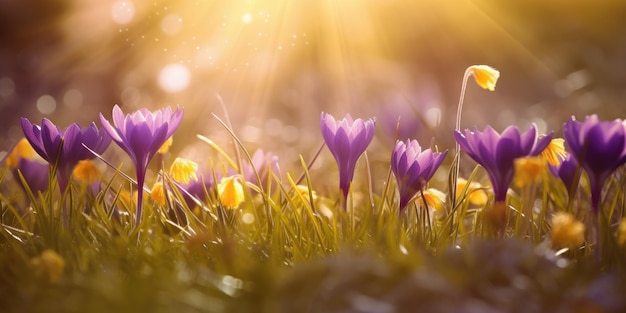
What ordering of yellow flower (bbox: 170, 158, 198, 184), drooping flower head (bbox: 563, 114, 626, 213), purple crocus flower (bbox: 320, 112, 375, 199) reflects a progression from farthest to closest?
yellow flower (bbox: 170, 158, 198, 184) < purple crocus flower (bbox: 320, 112, 375, 199) < drooping flower head (bbox: 563, 114, 626, 213)

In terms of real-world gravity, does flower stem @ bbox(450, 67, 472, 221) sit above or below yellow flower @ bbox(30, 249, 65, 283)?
above

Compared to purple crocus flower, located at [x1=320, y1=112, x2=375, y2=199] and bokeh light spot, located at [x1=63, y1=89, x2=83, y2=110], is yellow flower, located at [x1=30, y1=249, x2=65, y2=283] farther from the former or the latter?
bokeh light spot, located at [x1=63, y1=89, x2=83, y2=110]

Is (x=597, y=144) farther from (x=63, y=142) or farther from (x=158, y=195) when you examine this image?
(x=63, y=142)

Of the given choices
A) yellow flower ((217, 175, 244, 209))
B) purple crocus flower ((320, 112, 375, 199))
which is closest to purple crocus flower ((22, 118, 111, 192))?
yellow flower ((217, 175, 244, 209))

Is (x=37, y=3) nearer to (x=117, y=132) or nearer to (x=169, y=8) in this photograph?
(x=169, y=8)

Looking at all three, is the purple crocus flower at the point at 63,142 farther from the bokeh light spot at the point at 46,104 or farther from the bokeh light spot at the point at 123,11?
the bokeh light spot at the point at 123,11
